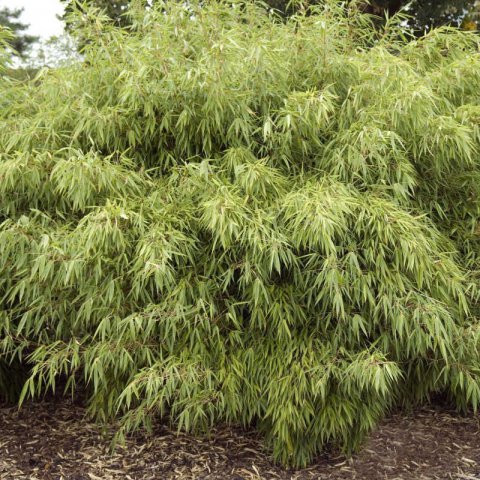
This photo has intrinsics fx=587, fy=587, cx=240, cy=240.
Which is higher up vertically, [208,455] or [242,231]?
[242,231]

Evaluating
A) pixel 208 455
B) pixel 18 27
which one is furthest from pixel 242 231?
pixel 18 27

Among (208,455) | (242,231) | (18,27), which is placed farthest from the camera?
(18,27)

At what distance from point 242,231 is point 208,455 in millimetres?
1132

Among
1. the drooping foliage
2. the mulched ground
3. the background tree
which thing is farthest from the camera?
the background tree

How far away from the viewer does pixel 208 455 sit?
276 centimetres

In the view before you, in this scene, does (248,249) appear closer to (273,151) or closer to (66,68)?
(273,151)

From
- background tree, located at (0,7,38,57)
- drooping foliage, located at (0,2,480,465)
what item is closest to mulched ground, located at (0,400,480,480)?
drooping foliage, located at (0,2,480,465)

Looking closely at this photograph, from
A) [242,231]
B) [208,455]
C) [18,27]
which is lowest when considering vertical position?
[208,455]

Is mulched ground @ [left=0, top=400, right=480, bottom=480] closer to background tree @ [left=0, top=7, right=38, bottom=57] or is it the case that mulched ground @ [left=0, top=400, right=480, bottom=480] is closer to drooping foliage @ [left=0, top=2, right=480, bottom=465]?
drooping foliage @ [left=0, top=2, right=480, bottom=465]

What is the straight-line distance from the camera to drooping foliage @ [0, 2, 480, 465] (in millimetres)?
2412

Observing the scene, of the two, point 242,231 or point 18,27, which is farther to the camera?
point 18,27

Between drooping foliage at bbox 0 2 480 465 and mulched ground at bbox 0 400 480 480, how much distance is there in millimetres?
148

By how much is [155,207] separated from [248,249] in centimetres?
47

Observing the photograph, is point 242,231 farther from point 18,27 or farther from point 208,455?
point 18,27
